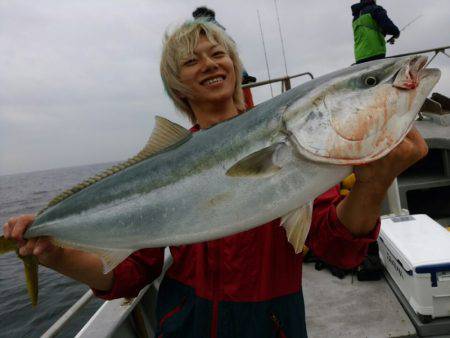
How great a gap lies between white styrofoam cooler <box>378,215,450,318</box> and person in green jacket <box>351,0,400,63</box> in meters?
3.21

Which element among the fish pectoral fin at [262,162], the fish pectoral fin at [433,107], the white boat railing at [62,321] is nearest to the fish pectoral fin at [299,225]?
the fish pectoral fin at [262,162]

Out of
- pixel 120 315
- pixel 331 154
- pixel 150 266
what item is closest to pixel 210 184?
pixel 331 154

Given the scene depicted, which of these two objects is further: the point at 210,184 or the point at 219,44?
the point at 219,44

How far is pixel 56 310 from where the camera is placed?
10922 millimetres

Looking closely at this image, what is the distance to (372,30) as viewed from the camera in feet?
19.7

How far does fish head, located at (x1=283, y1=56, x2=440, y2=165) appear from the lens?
1498 millimetres

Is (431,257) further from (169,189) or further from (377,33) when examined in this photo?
(377,33)

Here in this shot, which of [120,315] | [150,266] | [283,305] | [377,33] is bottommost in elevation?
[120,315]

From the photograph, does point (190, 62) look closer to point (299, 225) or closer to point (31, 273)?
point (299, 225)

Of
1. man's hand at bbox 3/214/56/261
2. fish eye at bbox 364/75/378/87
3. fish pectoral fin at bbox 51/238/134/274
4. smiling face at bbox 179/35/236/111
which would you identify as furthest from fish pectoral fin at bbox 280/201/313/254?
man's hand at bbox 3/214/56/261

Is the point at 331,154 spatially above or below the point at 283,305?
above

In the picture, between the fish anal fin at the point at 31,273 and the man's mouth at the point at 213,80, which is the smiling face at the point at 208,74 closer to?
the man's mouth at the point at 213,80

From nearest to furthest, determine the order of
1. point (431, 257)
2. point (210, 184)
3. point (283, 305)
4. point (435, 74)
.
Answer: point (435, 74)
point (210, 184)
point (283, 305)
point (431, 257)

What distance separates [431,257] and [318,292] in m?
1.56
